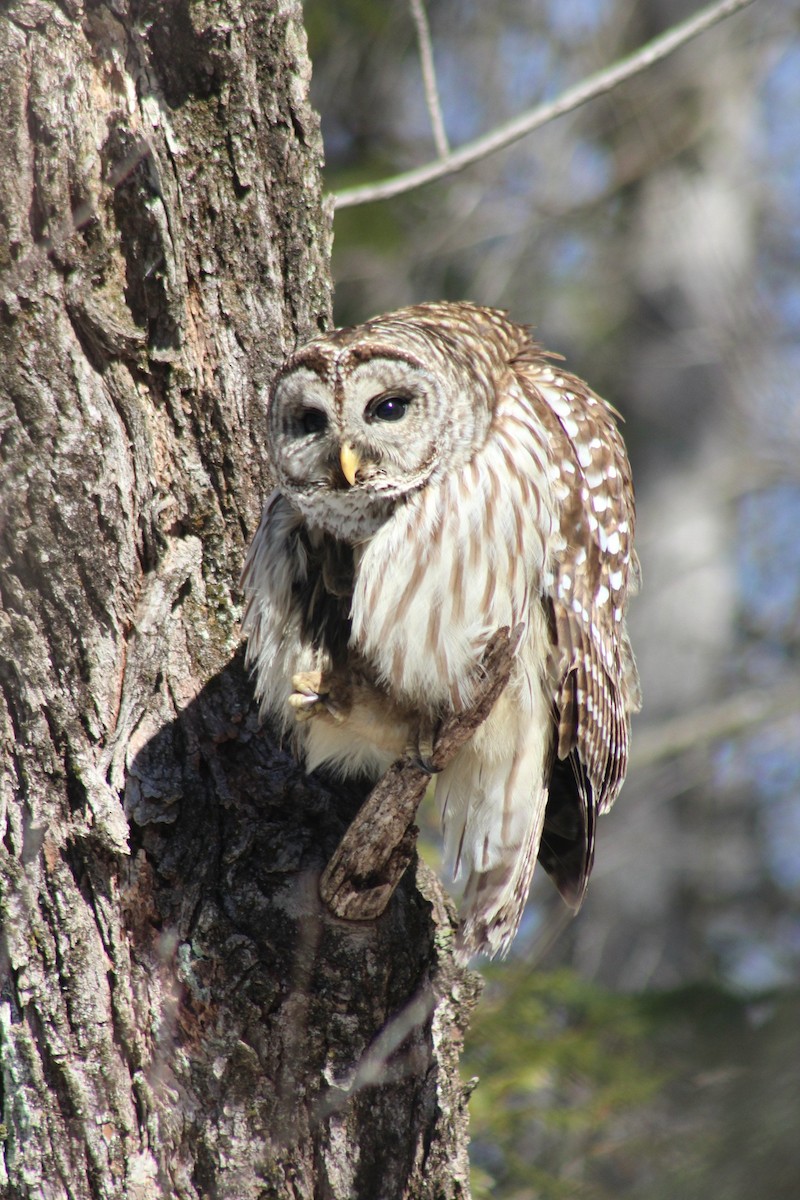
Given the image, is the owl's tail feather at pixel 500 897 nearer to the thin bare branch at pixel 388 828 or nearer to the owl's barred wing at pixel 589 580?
the owl's barred wing at pixel 589 580

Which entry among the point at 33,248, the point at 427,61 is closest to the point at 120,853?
the point at 33,248

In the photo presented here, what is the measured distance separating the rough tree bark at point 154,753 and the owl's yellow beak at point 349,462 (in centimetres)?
26

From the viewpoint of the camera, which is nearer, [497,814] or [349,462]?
[349,462]

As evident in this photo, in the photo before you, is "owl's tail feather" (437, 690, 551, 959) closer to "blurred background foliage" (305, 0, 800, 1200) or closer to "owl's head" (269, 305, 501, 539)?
"owl's head" (269, 305, 501, 539)

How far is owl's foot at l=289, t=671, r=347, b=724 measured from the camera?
296 centimetres

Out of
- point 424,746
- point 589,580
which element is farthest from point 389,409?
point 424,746

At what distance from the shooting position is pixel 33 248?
267 cm

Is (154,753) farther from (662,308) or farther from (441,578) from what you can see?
(662,308)

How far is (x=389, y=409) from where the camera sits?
3166mm

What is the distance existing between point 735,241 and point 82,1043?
29.3 feet

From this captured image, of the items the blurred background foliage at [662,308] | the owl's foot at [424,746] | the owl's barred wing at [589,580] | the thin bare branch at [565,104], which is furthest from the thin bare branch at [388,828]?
the blurred background foliage at [662,308]

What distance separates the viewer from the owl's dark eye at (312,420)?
10.2 feet

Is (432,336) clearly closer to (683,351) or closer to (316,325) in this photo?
(316,325)

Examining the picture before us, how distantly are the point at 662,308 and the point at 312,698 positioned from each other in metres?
Result: 7.63
